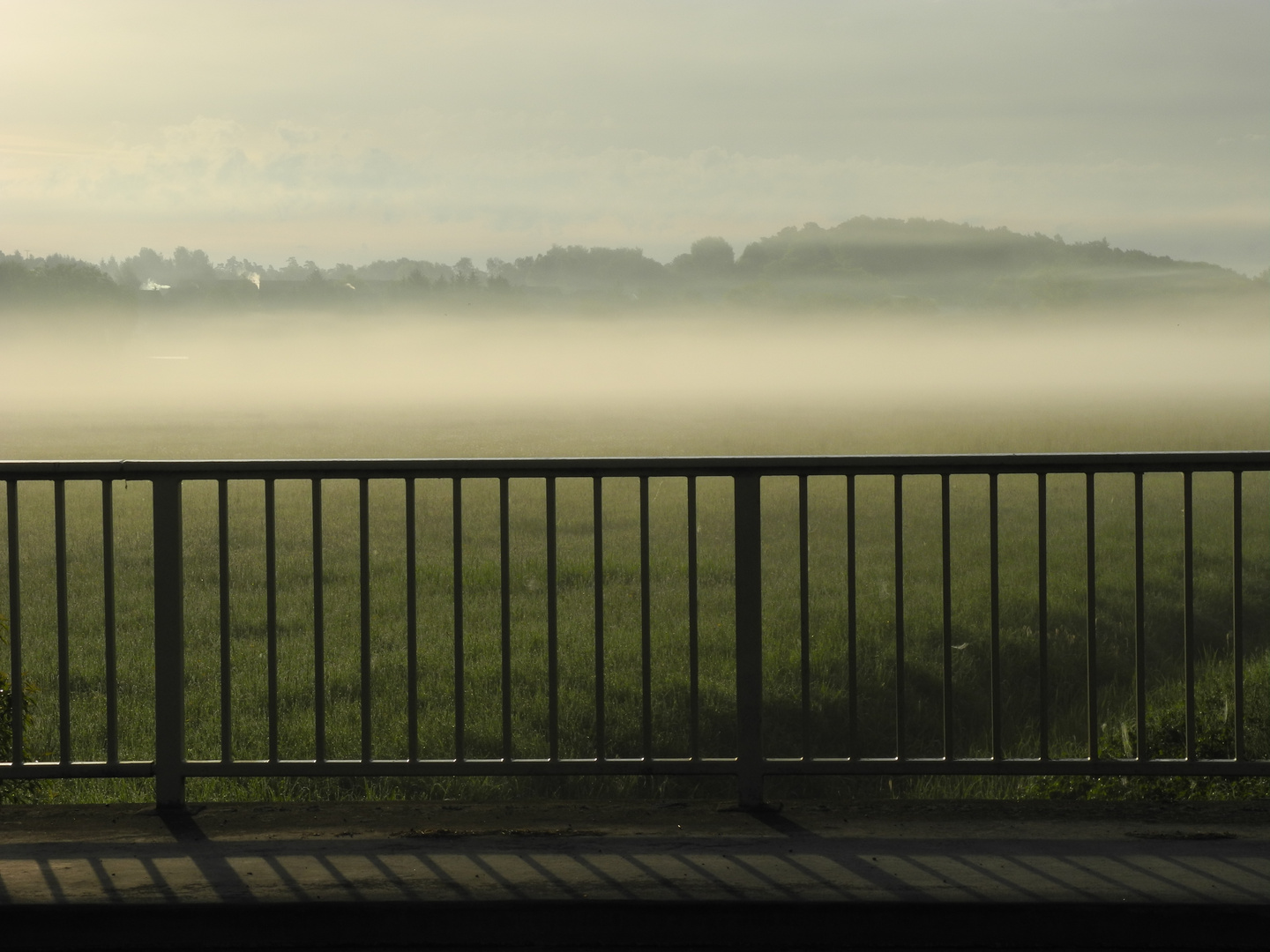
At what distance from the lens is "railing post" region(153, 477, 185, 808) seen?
4.39m

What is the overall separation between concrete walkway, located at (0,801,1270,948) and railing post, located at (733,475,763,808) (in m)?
0.21

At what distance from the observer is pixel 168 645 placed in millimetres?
4391

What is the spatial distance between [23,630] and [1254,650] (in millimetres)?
15447

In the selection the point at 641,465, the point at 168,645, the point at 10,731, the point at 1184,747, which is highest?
the point at 641,465

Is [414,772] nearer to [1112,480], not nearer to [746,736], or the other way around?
[746,736]

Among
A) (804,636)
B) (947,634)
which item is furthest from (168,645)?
(947,634)

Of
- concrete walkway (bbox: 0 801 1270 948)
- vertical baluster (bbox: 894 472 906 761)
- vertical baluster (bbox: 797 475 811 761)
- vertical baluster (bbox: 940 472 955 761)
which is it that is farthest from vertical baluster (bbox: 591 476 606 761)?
vertical baluster (bbox: 940 472 955 761)

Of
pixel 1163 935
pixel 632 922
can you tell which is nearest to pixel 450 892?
pixel 632 922

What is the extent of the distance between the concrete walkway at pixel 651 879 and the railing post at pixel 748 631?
0.69 feet

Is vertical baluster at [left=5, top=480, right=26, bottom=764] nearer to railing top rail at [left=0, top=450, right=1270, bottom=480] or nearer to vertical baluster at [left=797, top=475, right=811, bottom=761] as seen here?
railing top rail at [left=0, top=450, right=1270, bottom=480]

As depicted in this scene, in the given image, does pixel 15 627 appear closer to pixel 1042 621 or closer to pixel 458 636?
pixel 458 636

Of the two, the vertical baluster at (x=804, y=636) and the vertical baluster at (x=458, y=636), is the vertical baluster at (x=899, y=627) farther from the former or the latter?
the vertical baluster at (x=458, y=636)

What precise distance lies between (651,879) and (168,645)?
1821 mm

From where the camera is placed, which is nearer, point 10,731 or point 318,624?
point 318,624
